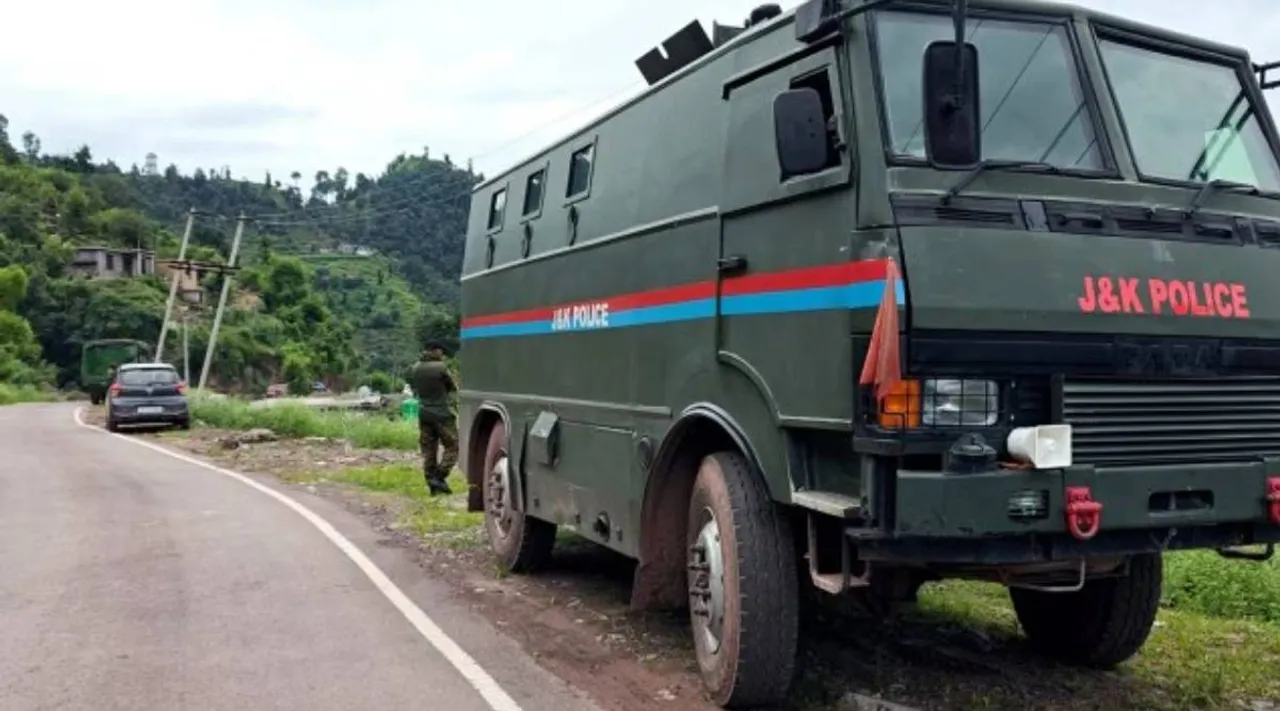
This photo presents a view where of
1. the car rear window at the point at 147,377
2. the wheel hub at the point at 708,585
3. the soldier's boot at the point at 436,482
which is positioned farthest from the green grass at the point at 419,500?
the car rear window at the point at 147,377

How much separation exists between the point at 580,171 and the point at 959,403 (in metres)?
4.15

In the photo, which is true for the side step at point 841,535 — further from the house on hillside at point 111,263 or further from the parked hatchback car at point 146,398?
the house on hillside at point 111,263

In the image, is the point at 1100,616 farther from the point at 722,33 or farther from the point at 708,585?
the point at 722,33

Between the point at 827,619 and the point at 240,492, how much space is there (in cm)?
1004

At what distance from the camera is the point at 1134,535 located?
4.73m

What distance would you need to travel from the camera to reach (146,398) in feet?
93.0

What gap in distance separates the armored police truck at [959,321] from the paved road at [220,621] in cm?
139

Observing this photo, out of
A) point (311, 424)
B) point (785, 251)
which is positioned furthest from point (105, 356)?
point (785, 251)

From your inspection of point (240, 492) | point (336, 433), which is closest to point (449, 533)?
point (240, 492)

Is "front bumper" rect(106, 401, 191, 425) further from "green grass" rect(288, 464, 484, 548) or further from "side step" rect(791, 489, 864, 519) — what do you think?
"side step" rect(791, 489, 864, 519)

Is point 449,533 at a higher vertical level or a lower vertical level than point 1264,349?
lower

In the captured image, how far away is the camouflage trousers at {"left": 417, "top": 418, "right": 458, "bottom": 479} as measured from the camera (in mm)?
14656

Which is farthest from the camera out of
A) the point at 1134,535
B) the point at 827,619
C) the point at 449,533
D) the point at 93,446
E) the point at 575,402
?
the point at 93,446

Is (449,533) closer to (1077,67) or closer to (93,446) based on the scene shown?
(1077,67)
